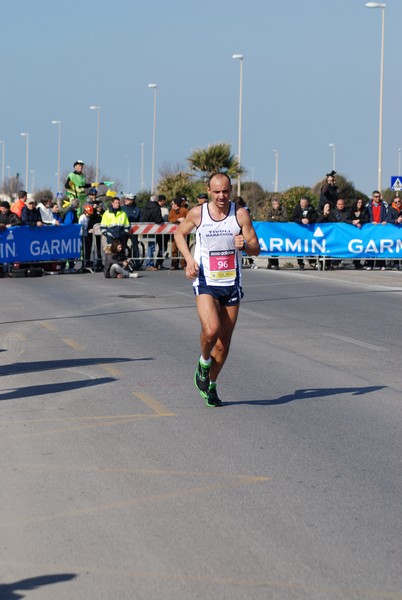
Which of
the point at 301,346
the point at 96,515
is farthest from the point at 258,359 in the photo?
the point at 96,515

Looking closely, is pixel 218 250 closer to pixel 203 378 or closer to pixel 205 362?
pixel 205 362

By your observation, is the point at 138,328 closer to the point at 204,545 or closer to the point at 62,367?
the point at 62,367

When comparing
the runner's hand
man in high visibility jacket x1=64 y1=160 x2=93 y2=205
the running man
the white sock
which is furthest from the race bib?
man in high visibility jacket x1=64 y1=160 x2=93 y2=205

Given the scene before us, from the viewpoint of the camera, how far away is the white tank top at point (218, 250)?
984cm

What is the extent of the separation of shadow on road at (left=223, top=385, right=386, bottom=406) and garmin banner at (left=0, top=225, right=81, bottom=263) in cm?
1865

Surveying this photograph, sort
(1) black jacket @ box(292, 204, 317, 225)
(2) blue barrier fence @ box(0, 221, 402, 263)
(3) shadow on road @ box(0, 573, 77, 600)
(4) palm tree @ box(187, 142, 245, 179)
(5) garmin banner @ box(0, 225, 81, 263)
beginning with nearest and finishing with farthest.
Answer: (3) shadow on road @ box(0, 573, 77, 600)
(5) garmin banner @ box(0, 225, 81, 263)
(2) blue barrier fence @ box(0, 221, 402, 263)
(1) black jacket @ box(292, 204, 317, 225)
(4) palm tree @ box(187, 142, 245, 179)

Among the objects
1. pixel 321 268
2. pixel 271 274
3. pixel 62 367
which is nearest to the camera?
pixel 62 367

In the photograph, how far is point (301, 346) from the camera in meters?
14.6

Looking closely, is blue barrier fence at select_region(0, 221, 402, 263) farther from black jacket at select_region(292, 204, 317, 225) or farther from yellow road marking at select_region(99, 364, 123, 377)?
yellow road marking at select_region(99, 364, 123, 377)

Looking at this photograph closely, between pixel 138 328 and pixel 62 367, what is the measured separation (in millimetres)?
4144

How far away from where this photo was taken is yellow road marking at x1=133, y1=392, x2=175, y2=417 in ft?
31.7

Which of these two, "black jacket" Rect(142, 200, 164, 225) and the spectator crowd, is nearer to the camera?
the spectator crowd

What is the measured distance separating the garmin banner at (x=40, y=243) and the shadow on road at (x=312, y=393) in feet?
61.2

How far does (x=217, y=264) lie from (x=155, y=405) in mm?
1280
